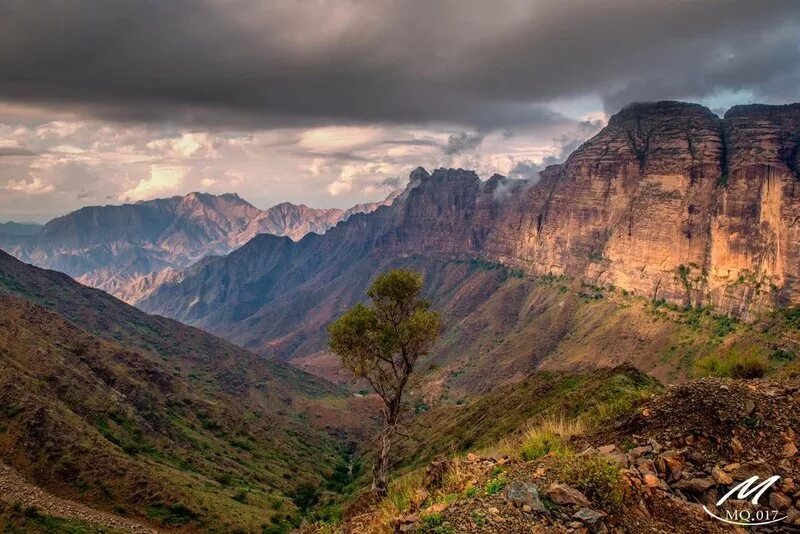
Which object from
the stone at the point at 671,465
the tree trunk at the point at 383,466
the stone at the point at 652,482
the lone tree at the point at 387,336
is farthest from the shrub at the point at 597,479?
the lone tree at the point at 387,336

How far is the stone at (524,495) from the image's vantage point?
12.7m

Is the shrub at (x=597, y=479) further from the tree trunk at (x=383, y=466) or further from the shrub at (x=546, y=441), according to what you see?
the tree trunk at (x=383, y=466)

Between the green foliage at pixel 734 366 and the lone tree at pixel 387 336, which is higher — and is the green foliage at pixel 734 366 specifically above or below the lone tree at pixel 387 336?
below

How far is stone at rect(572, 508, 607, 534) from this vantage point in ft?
40.2

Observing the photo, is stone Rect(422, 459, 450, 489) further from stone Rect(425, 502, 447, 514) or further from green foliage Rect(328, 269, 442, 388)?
green foliage Rect(328, 269, 442, 388)

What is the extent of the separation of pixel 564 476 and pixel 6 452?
64.8m

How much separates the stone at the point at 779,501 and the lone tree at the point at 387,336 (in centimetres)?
1956

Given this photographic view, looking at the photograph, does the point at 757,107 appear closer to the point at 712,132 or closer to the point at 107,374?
the point at 712,132

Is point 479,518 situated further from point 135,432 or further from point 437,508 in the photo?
point 135,432

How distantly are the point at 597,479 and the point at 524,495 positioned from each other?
2.12 meters

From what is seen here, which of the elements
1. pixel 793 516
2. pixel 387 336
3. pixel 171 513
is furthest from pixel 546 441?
pixel 171 513

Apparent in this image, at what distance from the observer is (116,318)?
571 ft

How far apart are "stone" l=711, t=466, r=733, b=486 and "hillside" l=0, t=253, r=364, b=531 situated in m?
61.0

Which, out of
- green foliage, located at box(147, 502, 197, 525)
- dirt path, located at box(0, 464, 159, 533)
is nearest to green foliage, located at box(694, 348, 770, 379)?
dirt path, located at box(0, 464, 159, 533)
